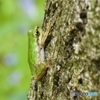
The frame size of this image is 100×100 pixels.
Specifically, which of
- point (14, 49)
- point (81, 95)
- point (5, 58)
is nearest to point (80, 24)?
point (81, 95)

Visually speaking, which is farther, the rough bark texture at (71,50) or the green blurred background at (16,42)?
the green blurred background at (16,42)

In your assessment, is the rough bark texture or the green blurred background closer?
the rough bark texture

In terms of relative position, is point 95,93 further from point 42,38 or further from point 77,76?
point 42,38

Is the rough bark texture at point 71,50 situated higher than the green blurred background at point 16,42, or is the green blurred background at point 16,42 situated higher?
the green blurred background at point 16,42

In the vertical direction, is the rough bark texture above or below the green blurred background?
below
